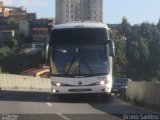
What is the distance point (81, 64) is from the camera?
29.4 metres

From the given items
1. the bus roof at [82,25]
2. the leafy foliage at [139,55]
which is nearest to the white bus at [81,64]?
the bus roof at [82,25]

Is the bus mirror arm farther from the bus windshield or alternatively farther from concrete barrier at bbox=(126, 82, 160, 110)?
concrete barrier at bbox=(126, 82, 160, 110)

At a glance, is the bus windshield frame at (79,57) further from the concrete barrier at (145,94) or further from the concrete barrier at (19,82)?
the concrete barrier at (19,82)

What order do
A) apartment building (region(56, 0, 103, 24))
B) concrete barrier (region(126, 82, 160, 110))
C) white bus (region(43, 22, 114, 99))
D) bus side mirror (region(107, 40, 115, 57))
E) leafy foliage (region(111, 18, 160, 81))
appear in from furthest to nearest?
leafy foliage (region(111, 18, 160, 81))
apartment building (region(56, 0, 103, 24))
white bus (region(43, 22, 114, 99))
bus side mirror (region(107, 40, 115, 57))
concrete barrier (region(126, 82, 160, 110))

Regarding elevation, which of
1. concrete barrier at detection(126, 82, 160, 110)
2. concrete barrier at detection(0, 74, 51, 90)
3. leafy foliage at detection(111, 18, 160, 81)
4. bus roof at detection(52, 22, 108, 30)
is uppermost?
bus roof at detection(52, 22, 108, 30)

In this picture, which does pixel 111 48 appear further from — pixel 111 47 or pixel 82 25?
pixel 82 25

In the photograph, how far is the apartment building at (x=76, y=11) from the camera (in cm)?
7294

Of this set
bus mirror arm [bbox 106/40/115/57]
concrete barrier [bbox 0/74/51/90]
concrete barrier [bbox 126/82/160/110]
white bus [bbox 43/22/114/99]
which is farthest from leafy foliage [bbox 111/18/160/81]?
bus mirror arm [bbox 106/40/115/57]

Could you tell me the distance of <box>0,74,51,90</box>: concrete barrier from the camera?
58625mm

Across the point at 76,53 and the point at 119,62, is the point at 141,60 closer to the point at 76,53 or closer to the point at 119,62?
the point at 119,62

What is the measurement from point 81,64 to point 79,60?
0.69 ft

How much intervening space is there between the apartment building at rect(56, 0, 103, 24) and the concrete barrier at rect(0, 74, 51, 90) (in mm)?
7078

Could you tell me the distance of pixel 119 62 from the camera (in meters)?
113

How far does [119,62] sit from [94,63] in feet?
276
